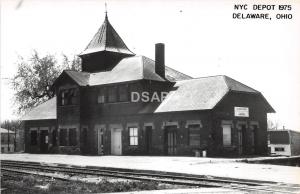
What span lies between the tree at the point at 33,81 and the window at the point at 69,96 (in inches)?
683

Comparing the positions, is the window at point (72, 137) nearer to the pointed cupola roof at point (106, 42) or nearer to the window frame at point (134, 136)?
the window frame at point (134, 136)

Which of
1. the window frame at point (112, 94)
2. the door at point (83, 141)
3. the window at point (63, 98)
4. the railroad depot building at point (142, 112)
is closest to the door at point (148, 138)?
the railroad depot building at point (142, 112)

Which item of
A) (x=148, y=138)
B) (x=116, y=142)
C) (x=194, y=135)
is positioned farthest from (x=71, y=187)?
(x=116, y=142)

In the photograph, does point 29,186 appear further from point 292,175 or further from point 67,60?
point 67,60

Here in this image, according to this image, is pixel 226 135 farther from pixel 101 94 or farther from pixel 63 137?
pixel 63 137

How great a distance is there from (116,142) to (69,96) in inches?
235

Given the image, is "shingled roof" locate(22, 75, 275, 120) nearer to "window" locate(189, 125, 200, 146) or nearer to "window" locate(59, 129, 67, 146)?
"window" locate(189, 125, 200, 146)

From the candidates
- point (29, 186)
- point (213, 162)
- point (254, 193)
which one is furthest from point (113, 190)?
point (213, 162)

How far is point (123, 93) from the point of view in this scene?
117ft

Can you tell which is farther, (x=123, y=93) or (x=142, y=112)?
(x=123, y=93)

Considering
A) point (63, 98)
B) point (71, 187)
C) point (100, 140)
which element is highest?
point (63, 98)

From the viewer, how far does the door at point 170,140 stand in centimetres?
3222

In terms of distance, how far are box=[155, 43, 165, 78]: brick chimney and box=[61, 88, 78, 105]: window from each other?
6.97 meters

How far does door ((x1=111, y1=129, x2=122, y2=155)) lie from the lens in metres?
35.8
